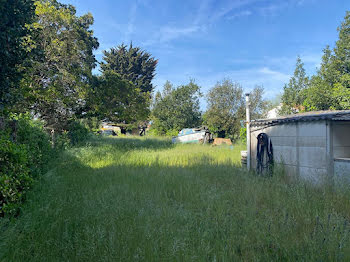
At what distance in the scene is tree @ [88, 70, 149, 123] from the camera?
1196 cm

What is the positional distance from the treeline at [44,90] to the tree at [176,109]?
10.2 m

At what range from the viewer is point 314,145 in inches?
217

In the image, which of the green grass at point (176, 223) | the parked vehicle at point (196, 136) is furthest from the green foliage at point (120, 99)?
the green grass at point (176, 223)

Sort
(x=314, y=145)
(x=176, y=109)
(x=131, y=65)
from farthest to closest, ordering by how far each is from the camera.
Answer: (x=131, y=65), (x=176, y=109), (x=314, y=145)

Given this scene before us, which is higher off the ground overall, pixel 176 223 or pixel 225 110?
pixel 225 110

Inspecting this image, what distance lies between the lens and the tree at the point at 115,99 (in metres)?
12.0

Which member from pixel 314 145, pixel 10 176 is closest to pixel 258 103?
pixel 314 145

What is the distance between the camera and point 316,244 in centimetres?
258

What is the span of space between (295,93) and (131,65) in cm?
2331

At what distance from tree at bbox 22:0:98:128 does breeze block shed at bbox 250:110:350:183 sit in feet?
31.1

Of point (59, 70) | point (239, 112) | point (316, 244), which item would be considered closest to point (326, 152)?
point (316, 244)

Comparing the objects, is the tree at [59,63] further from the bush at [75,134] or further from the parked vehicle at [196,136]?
the parked vehicle at [196,136]

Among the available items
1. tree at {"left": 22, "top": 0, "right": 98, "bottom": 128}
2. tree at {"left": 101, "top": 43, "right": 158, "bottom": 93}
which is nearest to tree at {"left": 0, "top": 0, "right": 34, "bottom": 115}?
tree at {"left": 22, "top": 0, "right": 98, "bottom": 128}

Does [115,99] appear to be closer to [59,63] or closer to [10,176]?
[59,63]
